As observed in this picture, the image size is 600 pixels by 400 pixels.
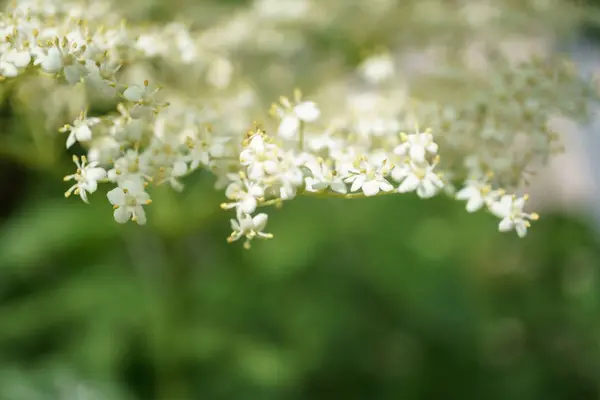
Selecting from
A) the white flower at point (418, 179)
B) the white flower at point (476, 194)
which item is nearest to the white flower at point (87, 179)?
the white flower at point (418, 179)

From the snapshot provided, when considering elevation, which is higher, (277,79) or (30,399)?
(277,79)

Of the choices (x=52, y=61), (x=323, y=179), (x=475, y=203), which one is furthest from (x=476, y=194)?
(x=52, y=61)

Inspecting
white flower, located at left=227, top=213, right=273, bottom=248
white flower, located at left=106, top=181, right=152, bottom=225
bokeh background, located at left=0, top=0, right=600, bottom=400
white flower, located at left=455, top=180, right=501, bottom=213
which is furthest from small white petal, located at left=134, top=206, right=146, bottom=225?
bokeh background, located at left=0, top=0, right=600, bottom=400

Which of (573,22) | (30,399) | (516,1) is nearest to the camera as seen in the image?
(573,22)

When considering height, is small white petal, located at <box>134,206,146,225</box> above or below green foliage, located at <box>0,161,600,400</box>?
below

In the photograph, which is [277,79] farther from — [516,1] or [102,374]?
[102,374]

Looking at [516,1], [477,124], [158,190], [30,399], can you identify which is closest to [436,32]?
[516,1]

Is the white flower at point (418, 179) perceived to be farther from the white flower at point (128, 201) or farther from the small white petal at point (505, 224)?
the white flower at point (128, 201)

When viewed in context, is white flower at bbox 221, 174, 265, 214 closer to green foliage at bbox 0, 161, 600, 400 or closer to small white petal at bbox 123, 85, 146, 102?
small white petal at bbox 123, 85, 146, 102
